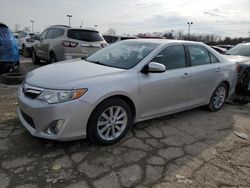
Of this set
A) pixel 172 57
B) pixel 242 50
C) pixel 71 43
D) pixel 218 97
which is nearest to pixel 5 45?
pixel 71 43

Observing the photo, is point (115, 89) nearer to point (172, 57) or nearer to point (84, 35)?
point (172, 57)

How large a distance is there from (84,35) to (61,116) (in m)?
6.67

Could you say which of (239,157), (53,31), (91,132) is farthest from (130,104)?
(53,31)

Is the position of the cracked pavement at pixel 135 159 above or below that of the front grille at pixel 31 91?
below

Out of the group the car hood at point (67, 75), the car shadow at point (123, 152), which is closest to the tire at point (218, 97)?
the car shadow at point (123, 152)

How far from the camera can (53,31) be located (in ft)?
33.7

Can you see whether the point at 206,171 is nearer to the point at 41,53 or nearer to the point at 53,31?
the point at 53,31

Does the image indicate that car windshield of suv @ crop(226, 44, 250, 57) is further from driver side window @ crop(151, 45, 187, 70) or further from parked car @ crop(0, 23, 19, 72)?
parked car @ crop(0, 23, 19, 72)

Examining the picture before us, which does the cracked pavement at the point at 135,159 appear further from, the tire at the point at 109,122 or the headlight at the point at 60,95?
the headlight at the point at 60,95

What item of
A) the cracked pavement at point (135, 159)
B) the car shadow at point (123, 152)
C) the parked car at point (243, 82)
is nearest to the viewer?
the cracked pavement at point (135, 159)

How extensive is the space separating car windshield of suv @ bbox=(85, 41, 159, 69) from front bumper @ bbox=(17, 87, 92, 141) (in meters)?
1.13

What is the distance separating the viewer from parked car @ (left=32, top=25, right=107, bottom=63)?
30.2ft

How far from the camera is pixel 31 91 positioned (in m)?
3.58

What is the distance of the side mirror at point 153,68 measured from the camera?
4035mm
